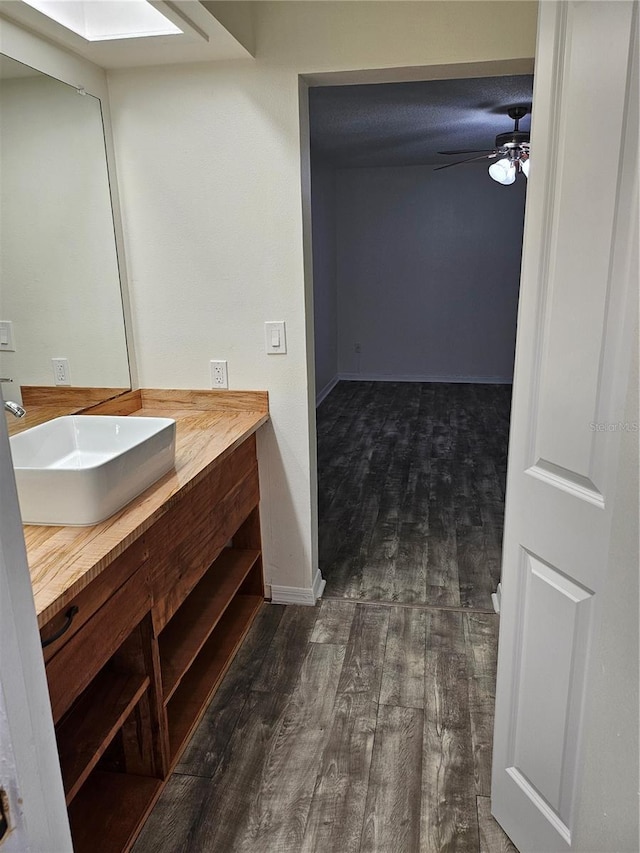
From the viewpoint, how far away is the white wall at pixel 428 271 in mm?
6617

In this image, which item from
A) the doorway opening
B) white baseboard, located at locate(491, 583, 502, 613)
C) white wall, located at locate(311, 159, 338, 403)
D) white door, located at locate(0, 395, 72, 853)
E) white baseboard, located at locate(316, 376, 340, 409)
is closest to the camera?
white door, located at locate(0, 395, 72, 853)

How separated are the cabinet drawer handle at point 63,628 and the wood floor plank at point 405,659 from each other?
3.91 feet

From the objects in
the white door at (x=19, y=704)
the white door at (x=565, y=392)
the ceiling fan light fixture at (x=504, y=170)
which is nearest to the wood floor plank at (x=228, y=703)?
the white door at (x=565, y=392)

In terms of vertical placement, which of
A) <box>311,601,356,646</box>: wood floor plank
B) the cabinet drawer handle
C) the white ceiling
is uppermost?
the white ceiling

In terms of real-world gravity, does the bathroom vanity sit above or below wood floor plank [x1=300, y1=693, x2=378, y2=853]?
above

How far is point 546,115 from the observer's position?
1.21 metres

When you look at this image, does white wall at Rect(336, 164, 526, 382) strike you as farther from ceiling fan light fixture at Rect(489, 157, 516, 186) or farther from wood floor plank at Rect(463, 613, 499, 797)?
wood floor plank at Rect(463, 613, 499, 797)

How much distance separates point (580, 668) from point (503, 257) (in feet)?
19.9

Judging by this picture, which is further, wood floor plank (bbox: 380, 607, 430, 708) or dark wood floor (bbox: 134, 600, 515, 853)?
wood floor plank (bbox: 380, 607, 430, 708)

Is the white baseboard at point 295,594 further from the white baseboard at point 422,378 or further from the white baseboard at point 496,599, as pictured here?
the white baseboard at point 422,378

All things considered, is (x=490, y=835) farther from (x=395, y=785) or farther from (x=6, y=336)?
(x=6, y=336)

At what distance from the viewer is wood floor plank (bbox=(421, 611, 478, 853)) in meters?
1.56

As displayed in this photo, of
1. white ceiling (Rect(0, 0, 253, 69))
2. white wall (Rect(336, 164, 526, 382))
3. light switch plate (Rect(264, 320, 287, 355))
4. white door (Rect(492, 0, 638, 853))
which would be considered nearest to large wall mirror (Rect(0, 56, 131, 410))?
white ceiling (Rect(0, 0, 253, 69))

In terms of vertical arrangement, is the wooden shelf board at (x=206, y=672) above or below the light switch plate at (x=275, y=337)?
below
